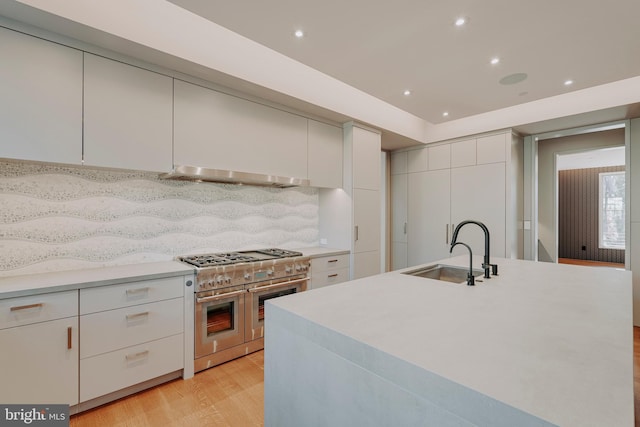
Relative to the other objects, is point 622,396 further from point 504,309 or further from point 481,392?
point 504,309

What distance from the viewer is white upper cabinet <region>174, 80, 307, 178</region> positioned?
2.53 meters

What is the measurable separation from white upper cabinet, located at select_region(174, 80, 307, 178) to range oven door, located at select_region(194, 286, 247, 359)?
1.13 meters

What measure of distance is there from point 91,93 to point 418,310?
250cm

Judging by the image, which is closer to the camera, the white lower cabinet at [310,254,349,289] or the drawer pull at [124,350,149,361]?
the drawer pull at [124,350,149,361]

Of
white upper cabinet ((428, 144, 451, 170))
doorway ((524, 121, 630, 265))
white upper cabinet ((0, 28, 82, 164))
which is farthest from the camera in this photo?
white upper cabinet ((428, 144, 451, 170))

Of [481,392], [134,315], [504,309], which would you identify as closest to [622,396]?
[481,392]

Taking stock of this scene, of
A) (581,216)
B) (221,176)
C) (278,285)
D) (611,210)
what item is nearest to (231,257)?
(278,285)

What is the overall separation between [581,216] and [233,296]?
979cm

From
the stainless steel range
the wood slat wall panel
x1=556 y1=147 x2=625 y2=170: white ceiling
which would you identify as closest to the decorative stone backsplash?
the stainless steel range

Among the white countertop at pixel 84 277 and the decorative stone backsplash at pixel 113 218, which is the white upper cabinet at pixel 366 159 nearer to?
the decorative stone backsplash at pixel 113 218

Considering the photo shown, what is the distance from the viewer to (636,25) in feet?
6.92

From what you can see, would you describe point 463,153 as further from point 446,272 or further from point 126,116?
point 126,116

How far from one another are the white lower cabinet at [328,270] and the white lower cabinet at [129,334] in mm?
1380

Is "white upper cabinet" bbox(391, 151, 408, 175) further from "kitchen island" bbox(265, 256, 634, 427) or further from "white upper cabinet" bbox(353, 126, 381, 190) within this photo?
"kitchen island" bbox(265, 256, 634, 427)
